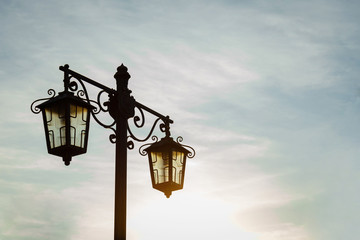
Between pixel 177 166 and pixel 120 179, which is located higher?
pixel 177 166

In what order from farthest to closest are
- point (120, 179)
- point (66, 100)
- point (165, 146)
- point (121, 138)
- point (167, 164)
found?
1. point (165, 146)
2. point (167, 164)
3. point (121, 138)
4. point (120, 179)
5. point (66, 100)

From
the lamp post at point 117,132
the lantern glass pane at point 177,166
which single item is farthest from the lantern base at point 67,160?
the lantern glass pane at point 177,166

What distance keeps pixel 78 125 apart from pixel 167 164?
2.19m

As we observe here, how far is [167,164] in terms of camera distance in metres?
10.5

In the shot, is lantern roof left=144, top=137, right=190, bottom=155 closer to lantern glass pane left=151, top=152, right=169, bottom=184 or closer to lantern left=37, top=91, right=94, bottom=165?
lantern glass pane left=151, top=152, right=169, bottom=184

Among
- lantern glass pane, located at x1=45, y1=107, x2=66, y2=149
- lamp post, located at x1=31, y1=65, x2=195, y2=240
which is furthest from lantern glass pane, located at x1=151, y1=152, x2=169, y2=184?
lantern glass pane, located at x1=45, y1=107, x2=66, y2=149

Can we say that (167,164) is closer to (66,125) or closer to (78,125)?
(78,125)

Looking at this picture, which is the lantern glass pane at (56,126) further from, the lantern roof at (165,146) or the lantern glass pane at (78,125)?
the lantern roof at (165,146)

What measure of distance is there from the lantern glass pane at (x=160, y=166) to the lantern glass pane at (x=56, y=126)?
7.56ft

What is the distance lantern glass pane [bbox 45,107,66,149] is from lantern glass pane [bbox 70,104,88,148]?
13cm

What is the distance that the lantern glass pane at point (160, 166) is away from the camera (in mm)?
10414

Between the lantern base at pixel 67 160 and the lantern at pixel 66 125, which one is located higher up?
the lantern at pixel 66 125

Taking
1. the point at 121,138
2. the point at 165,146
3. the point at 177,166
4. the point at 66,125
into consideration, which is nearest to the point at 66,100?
the point at 66,125

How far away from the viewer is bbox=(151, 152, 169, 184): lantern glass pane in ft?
34.2
